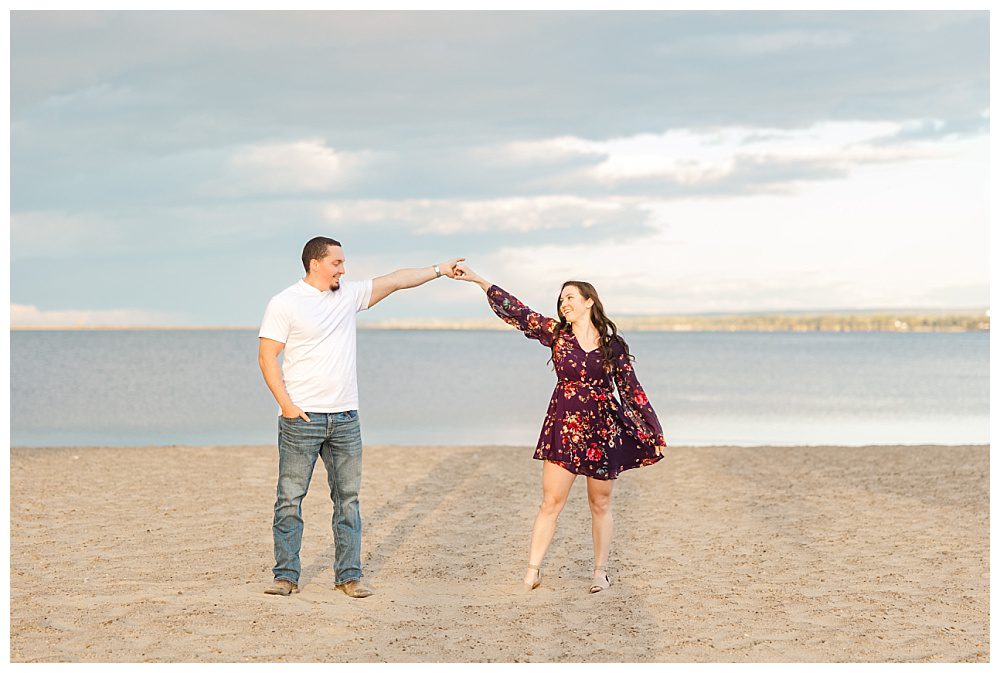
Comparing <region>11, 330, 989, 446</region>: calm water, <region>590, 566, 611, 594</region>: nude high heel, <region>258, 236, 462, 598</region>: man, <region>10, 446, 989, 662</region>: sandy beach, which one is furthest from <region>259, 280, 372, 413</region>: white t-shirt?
<region>11, 330, 989, 446</region>: calm water

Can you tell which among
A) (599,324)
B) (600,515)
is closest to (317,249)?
(599,324)

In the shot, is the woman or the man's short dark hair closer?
the man's short dark hair

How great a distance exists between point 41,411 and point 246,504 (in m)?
20.1

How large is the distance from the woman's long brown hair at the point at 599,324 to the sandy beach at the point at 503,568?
144cm

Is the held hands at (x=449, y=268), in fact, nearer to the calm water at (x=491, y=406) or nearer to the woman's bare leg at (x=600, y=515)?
the woman's bare leg at (x=600, y=515)

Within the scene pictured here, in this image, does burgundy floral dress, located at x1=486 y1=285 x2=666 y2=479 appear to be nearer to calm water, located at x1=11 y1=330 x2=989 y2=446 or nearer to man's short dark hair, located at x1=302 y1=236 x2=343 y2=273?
man's short dark hair, located at x1=302 y1=236 x2=343 y2=273

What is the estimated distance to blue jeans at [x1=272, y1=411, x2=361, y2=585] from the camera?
233 inches

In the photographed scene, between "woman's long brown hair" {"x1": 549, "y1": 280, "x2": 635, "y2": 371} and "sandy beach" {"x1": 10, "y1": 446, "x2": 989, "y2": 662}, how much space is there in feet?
4.73

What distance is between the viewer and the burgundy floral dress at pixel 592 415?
20.3 feet

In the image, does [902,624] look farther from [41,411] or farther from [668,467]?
[41,411]

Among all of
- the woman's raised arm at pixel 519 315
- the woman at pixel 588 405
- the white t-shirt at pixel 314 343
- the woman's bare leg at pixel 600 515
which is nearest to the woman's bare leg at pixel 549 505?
the woman at pixel 588 405

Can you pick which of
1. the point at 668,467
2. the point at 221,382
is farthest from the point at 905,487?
the point at 221,382

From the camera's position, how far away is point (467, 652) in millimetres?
5262

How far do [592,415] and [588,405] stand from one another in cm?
6
